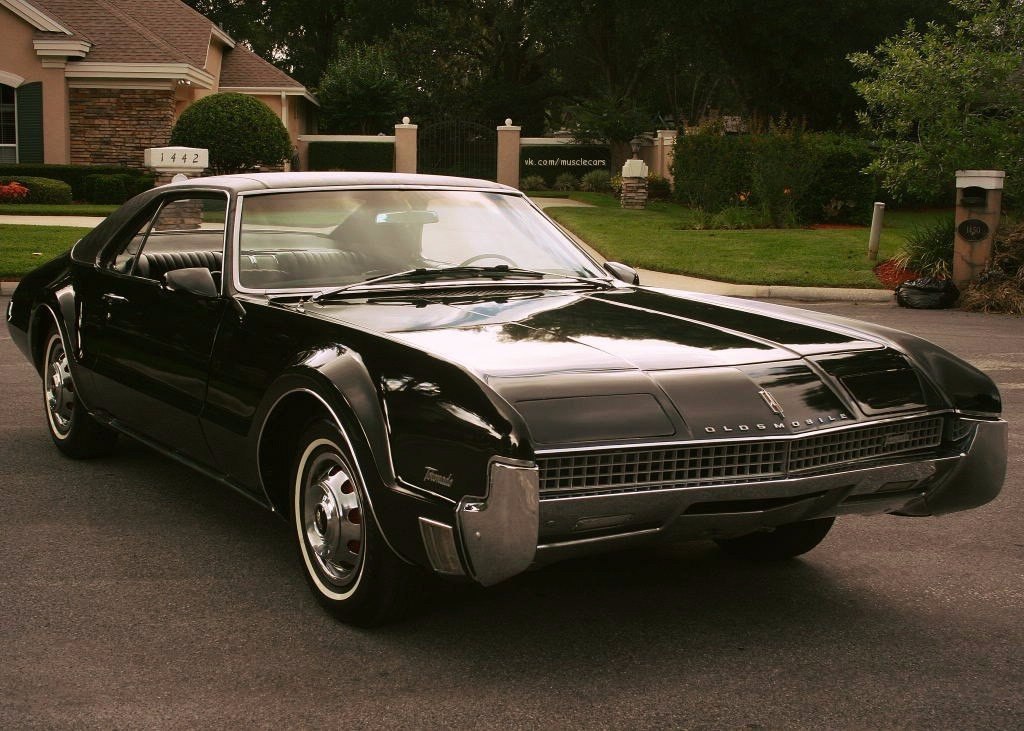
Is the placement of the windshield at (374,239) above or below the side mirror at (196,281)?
above

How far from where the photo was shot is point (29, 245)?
1831 centimetres

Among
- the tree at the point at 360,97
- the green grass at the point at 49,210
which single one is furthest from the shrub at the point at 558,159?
the green grass at the point at 49,210

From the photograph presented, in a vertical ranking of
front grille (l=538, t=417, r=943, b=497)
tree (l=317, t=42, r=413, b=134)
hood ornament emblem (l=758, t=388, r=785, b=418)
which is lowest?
front grille (l=538, t=417, r=943, b=497)

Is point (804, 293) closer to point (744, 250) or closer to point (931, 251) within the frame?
point (931, 251)

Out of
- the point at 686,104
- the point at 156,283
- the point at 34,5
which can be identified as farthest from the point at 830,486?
the point at 686,104

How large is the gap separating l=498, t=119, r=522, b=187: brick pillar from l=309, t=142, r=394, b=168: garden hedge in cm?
354

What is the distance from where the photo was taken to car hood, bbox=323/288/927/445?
144 inches

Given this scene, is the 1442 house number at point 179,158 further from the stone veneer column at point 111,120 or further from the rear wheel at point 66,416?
the rear wheel at point 66,416

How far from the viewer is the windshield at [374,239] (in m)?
5.07

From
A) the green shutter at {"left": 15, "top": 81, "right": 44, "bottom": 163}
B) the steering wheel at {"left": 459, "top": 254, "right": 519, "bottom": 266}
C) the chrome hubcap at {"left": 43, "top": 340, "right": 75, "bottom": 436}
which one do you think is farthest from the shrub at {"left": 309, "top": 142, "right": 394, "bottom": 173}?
the steering wheel at {"left": 459, "top": 254, "right": 519, "bottom": 266}

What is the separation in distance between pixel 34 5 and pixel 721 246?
66.5 feet

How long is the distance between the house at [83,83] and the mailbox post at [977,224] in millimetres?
22056

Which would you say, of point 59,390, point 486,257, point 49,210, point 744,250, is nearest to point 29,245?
point 49,210

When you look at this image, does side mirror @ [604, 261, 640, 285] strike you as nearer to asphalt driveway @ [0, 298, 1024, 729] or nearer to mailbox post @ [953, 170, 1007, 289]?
asphalt driveway @ [0, 298, 1024, 729]
